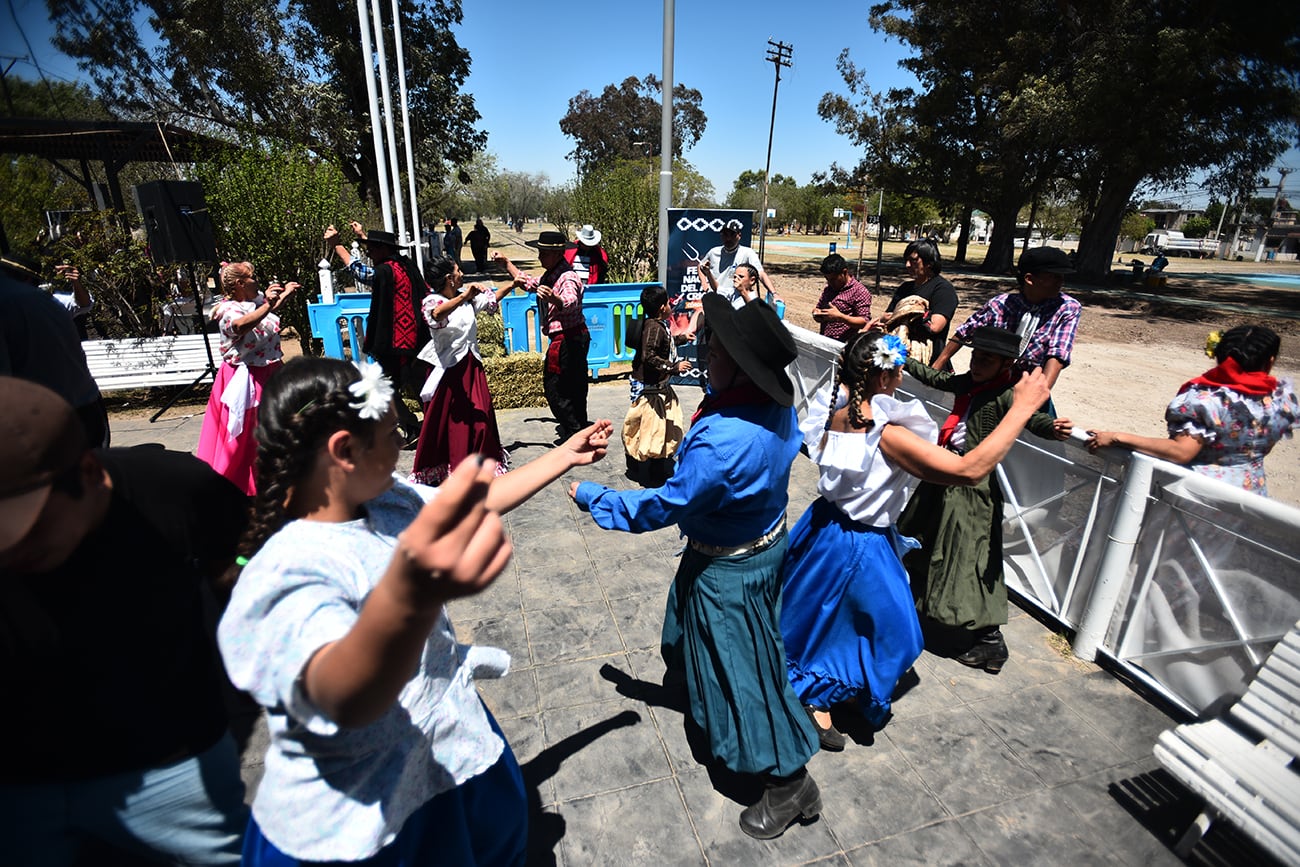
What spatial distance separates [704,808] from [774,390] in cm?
177

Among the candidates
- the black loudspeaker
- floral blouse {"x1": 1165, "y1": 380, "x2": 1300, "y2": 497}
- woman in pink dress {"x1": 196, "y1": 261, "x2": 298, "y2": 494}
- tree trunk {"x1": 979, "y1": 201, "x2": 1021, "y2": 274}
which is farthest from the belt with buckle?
tree trunk {"x1": 979, "y1": 201, "x2": 1021, "y2": 274}

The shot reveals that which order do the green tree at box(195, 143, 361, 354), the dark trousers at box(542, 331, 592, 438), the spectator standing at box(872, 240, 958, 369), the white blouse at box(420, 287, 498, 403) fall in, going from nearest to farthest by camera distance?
the white blouse at box(420, 287, 498, 403) < the spectator standing at box(872, 240, 958, 369) < the dark trousers at box(542, 331, 592, 438) < the green tree at box(195, 143, 361, 354)

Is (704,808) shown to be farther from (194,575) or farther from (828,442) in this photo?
(194,575)

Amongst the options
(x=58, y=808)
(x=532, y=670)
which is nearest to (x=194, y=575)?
(x=58, y=808)

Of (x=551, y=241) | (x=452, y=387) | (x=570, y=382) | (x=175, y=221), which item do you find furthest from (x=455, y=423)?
(x=175, y=221)

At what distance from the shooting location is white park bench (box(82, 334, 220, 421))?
26.8 ft

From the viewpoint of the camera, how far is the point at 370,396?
1.30 metres

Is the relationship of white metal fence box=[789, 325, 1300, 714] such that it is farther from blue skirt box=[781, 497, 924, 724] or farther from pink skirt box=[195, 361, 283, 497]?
pink skirt box=[195, 361, 283, 497]

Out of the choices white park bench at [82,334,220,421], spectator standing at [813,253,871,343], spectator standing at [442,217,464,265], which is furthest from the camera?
spectator standing at [442,217,464,265]

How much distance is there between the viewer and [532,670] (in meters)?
3.34

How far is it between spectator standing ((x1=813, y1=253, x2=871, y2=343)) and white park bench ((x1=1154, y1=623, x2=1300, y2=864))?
4.25 m

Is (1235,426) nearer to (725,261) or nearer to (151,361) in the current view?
(725,261)

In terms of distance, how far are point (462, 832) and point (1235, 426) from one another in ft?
12.5

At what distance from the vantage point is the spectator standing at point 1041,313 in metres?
3.88
